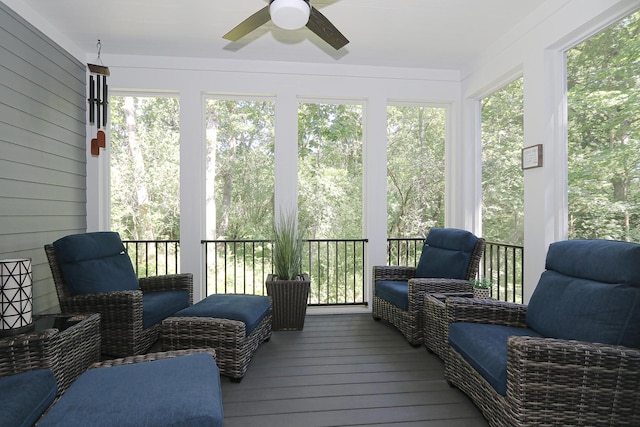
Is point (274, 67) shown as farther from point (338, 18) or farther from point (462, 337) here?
point (462, 337)

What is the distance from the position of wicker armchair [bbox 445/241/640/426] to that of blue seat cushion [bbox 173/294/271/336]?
1.49 metres

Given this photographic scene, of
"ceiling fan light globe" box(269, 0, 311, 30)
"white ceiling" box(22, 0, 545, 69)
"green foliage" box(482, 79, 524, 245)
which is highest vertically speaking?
"white ceiling" box(22, 0, 545, 69)

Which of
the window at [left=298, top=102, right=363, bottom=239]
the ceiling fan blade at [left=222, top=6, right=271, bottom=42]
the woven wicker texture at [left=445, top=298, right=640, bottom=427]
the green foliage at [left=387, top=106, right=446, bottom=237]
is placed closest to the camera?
the woven wicker texture at [left=445, top=298, right=640, bottom=427]

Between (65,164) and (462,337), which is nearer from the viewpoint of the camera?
(462,337)

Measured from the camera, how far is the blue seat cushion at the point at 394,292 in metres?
3.18

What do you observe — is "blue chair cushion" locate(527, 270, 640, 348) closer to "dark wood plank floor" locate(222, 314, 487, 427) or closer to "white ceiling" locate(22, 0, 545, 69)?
"dark wood plank floor" locate(222, 314, 487, 427)

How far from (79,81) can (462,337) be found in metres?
4.32

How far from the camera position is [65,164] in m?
3.49

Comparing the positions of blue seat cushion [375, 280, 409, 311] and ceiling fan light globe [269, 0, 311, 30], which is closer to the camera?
ceiling fan light globe [269, 0, 311, 30]

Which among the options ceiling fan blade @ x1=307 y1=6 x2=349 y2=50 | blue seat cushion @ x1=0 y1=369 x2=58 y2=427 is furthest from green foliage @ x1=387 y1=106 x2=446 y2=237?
blue seat cushion @ x1=0 y1=369 x2=58 y2=427

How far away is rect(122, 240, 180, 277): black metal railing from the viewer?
4113 mm

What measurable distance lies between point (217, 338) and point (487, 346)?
1711mm

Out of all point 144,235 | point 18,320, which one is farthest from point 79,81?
point 18,320

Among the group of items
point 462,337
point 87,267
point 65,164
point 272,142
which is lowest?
point 462,337
